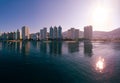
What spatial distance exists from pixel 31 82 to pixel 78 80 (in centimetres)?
926

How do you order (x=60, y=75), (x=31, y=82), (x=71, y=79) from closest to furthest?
(x=31, y=82)
(x=71, y=79)
(x=60, y=75)

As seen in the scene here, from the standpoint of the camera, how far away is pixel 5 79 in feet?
99.2

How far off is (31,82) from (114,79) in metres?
16.9

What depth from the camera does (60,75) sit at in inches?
1330

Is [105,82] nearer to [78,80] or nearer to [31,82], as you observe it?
[78,80]

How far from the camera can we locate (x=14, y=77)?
3180cm

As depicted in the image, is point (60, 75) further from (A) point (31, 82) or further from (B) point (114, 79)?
(B) point (114, 79)

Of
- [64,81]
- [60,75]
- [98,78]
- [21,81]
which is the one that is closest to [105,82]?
[98,78]

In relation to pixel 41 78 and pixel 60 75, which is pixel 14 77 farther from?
pixel 60 75

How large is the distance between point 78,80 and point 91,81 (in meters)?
2.55

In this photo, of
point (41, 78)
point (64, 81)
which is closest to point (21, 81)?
point (41, 78)

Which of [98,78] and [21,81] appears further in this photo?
[98,78]

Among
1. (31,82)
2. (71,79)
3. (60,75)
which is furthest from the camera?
(60,75)

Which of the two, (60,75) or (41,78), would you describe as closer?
(41,78)
